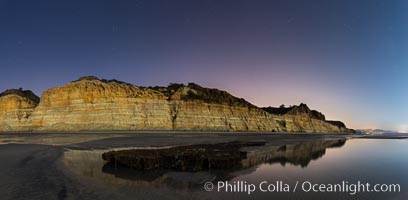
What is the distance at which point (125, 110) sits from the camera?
206 feet

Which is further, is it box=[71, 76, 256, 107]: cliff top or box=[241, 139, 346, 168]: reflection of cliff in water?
box=[71, 76, 256, 107]: cliff top

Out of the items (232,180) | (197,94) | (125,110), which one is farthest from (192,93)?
(232,180)

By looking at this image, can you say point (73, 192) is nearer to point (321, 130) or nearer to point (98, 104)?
point (98, 104)

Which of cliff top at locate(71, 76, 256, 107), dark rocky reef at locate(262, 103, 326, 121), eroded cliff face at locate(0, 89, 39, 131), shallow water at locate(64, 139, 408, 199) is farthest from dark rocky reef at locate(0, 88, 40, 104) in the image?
shallow water at locate(64, 139, 408, 199)

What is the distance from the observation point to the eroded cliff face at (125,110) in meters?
62.6

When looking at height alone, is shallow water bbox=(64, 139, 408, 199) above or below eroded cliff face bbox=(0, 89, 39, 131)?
below

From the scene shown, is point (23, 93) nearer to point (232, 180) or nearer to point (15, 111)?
point (15, 111)

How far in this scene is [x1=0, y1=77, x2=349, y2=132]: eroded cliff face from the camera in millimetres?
62562

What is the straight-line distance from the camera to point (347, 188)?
9.59 meters

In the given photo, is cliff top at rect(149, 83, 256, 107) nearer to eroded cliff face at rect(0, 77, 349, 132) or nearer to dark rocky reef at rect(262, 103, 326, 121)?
eroded cliff face at rect(0, 77, 349, 132)

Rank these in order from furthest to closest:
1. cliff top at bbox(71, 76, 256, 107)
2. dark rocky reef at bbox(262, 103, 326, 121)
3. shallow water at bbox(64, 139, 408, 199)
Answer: dark rocky reef at bbox(262, 103, 326, 121)
cliff top at bbox(71, 76, 256, 107)
shallow water at bbox(64, 139, 408, 199)

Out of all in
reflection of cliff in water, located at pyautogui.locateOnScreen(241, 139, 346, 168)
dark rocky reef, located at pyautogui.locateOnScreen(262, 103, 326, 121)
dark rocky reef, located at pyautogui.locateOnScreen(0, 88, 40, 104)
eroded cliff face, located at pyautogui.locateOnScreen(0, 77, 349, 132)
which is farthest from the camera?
dark rocky reef, located at pyautogui.locateOnScreen(262, 103, 326, 121)

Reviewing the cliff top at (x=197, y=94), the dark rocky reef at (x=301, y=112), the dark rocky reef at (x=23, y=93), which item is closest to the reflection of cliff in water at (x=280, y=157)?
the cliff top at (x=197, y=94)

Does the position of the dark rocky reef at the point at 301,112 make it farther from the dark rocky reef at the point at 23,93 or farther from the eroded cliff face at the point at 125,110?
the dark rocky reef at the point at 23,93
